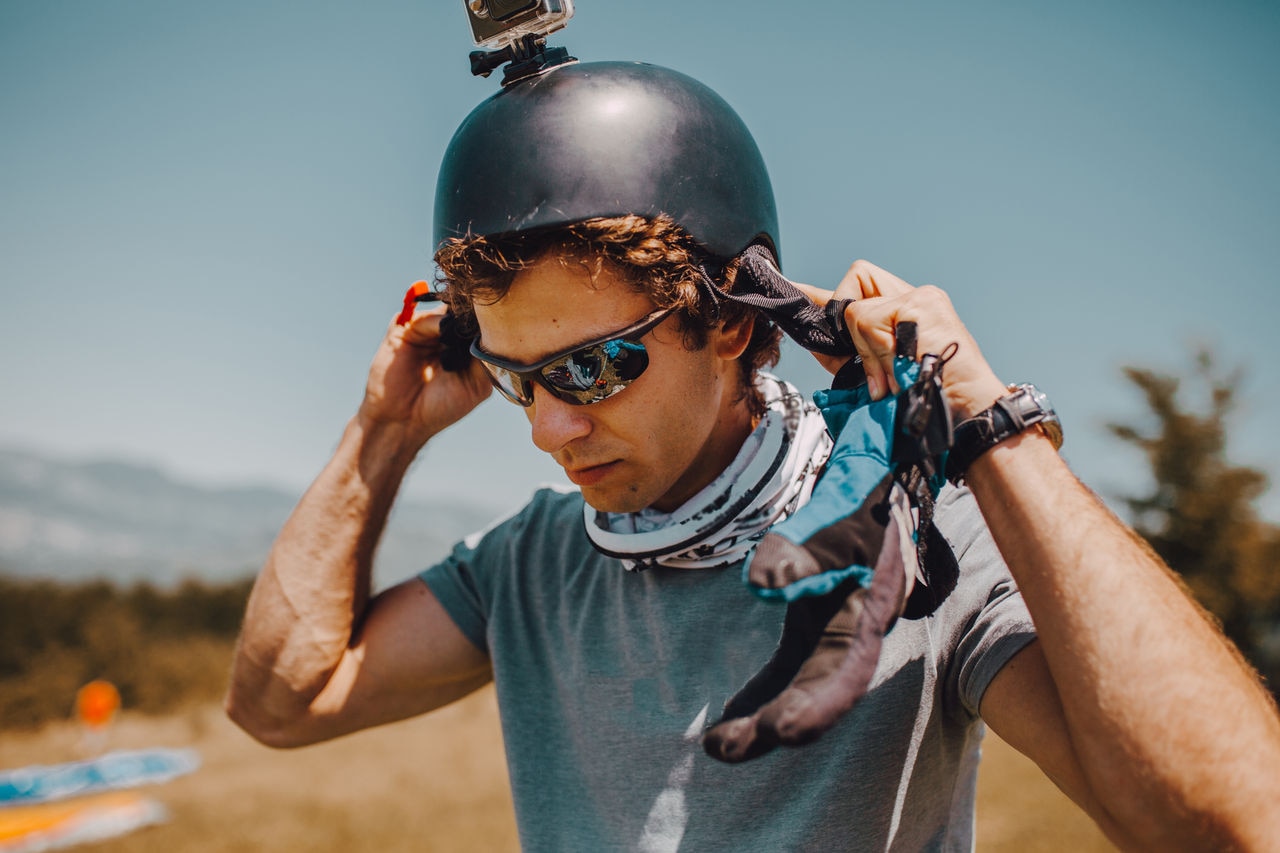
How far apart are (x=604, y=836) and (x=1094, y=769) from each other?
1.15 metres

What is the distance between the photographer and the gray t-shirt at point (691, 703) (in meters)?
1.78

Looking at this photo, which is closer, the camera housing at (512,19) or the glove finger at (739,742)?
the glove finger at (739,742)

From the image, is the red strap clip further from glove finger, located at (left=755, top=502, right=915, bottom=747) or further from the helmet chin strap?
glove finger, located at (left=755, top=502, right=915, bottom=747)

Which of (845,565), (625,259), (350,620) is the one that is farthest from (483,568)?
(845,565)

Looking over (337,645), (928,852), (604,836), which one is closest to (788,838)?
(928,852)

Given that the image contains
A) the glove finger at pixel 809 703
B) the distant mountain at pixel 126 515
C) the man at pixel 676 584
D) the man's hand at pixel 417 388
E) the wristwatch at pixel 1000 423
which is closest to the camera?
the glove finger at pixel 809 703

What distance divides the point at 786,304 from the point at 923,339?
0.39 metres

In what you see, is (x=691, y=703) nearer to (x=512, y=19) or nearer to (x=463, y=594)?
(x=463, y=594)

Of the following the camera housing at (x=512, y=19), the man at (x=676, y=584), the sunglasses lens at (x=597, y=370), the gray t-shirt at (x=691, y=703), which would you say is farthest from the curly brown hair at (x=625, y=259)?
the gray t-shirt at (x=691, y=703)

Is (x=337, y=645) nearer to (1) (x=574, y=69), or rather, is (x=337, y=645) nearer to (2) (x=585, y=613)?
(2) (x=585, y=613)

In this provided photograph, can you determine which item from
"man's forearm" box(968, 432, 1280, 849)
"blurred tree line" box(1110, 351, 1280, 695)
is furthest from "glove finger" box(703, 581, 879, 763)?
"blurred tree line" box(1110, 351, 1280, 695)

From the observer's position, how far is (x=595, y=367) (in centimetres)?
195

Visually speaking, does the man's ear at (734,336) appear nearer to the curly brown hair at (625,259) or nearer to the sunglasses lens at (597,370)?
the curly brown hair at (625,259)

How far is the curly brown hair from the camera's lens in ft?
6.49
